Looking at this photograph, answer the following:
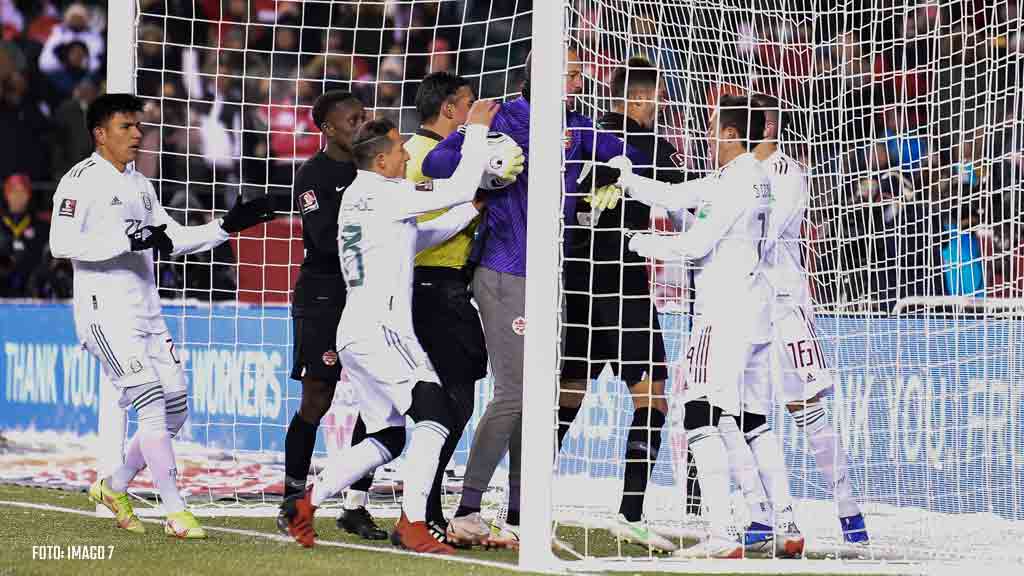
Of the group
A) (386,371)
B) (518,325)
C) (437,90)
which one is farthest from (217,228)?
(518,325)

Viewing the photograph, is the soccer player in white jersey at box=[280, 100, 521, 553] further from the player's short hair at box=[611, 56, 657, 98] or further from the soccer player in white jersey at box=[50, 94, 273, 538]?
the soccer player in white jersey at box=[50, 94, 273, 538]

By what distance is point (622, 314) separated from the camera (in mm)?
7430

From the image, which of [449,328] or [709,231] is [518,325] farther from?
[709,231]

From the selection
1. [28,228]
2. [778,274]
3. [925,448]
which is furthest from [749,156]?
[28,228]

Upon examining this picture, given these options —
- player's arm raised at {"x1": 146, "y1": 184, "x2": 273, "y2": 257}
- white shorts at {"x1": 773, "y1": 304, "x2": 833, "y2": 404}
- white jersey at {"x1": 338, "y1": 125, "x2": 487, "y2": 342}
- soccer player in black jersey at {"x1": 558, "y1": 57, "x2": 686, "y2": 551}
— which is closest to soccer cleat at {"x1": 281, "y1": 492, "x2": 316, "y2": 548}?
white jersey at {"x1": 338, "y1": 125, "x2": 487, "y2": 342}

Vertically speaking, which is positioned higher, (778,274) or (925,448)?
(778,274)

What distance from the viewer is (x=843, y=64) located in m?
7.62

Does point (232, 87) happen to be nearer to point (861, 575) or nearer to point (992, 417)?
point (992, 417)

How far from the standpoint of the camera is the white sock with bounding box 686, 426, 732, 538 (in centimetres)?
689

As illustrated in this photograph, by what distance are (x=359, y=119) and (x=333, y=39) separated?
8.30 meters

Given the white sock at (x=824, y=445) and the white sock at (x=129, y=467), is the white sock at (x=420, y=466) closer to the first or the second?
the white sock at (x=129, y=467)

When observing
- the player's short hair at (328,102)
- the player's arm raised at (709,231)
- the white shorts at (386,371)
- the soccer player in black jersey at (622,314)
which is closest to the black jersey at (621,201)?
the soccer player in black jersey at (622,314)

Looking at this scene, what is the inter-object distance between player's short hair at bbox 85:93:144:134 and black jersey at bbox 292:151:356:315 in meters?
0.87

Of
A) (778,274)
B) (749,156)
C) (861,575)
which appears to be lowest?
(861,575)
